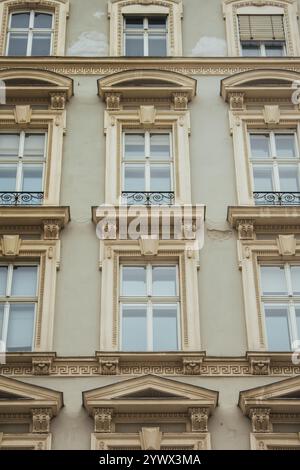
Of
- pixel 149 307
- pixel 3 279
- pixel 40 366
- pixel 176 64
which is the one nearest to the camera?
pixel 40 366

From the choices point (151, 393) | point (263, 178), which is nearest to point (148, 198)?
point (263, 178)

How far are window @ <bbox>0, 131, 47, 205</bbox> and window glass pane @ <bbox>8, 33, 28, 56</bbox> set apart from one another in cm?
281

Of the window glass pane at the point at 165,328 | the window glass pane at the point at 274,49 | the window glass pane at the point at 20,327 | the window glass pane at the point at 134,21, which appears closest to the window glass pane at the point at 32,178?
the window glass pane at the point at 20,327

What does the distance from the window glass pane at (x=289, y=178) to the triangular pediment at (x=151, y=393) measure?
5387 millimetres

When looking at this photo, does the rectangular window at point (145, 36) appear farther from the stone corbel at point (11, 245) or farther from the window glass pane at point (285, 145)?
the stone corbel at point (11, 245)

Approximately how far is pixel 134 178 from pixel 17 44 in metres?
5.19

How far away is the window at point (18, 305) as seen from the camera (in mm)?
15938

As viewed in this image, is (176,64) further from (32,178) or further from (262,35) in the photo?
(32,178)

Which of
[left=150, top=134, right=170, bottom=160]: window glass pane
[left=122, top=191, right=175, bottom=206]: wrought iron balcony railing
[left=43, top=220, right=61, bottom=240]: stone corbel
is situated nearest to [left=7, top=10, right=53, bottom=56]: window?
[left=150, top=134, right=170, bottom=160]: window glass pane

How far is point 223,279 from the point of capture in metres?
16.5

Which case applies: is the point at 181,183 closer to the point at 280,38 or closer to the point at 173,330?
the point at 173,330

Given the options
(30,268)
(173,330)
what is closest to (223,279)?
(173,330)

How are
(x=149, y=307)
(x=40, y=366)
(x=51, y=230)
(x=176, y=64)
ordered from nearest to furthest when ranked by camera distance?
(x=40, y=366), (x=149, y=307), (x=51, y=230), (x=176, y=64)

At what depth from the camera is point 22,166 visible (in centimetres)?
1850
